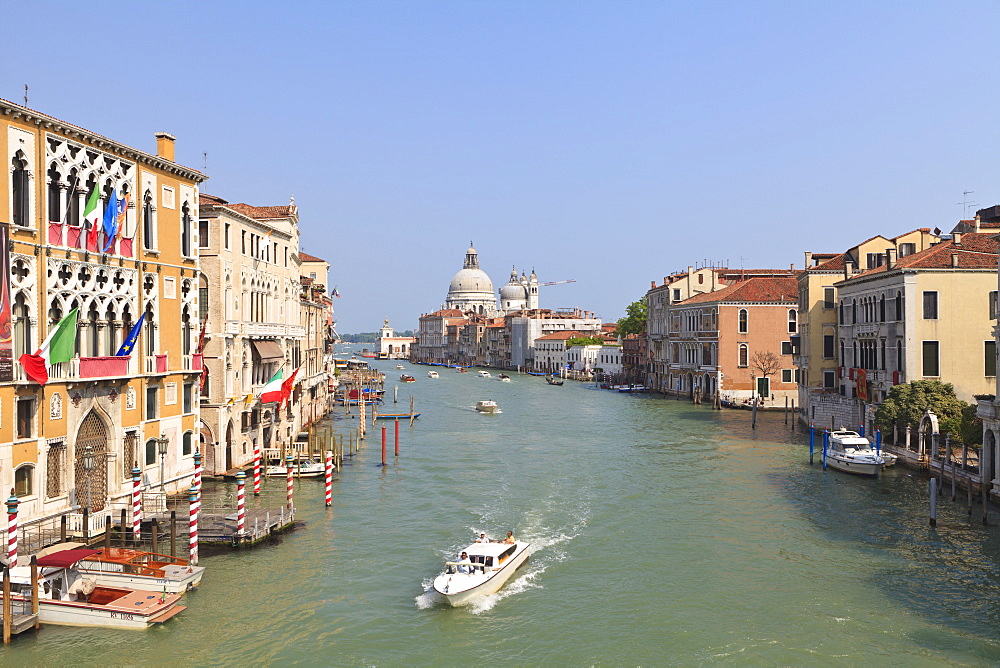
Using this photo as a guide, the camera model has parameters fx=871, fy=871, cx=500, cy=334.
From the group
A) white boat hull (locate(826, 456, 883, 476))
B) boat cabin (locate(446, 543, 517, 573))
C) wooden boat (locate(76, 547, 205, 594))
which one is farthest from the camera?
white boat hull (locate(826, 456, 883, 476))

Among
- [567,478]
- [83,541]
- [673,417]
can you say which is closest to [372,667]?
[83,541]

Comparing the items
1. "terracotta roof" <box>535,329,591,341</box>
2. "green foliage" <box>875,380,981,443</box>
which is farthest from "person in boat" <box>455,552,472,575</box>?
"terracotta roof" <box>535,329,591,341</box>

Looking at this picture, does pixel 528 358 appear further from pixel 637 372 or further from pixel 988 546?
pixel 988 546

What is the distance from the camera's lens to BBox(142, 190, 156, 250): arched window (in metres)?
21.1

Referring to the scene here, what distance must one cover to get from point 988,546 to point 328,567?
13985 millimetres

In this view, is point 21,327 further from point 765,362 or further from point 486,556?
point 765,362

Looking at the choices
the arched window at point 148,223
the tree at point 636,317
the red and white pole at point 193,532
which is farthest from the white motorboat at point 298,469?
the tree at point 636,317

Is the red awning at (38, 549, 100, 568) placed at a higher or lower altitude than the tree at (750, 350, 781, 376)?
lower

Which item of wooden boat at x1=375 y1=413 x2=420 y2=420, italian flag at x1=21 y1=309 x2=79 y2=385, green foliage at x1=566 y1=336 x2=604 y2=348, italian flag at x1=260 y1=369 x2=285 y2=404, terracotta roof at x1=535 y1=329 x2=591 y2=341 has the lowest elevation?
wooden boat at x1=375 y1=413 x2=420 y2=420

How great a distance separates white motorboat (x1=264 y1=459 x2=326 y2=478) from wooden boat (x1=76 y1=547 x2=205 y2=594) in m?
12.0

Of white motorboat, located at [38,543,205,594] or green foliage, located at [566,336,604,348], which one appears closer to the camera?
white motorboat, located at [38,543,205,594]

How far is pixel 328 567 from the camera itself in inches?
708

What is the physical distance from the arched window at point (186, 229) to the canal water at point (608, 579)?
7.54 metres

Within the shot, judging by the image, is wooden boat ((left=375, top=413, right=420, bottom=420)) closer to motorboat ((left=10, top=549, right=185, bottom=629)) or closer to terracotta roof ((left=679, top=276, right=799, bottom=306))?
terracotta roof ((left=679, top=276, right=799, bottom=306))
